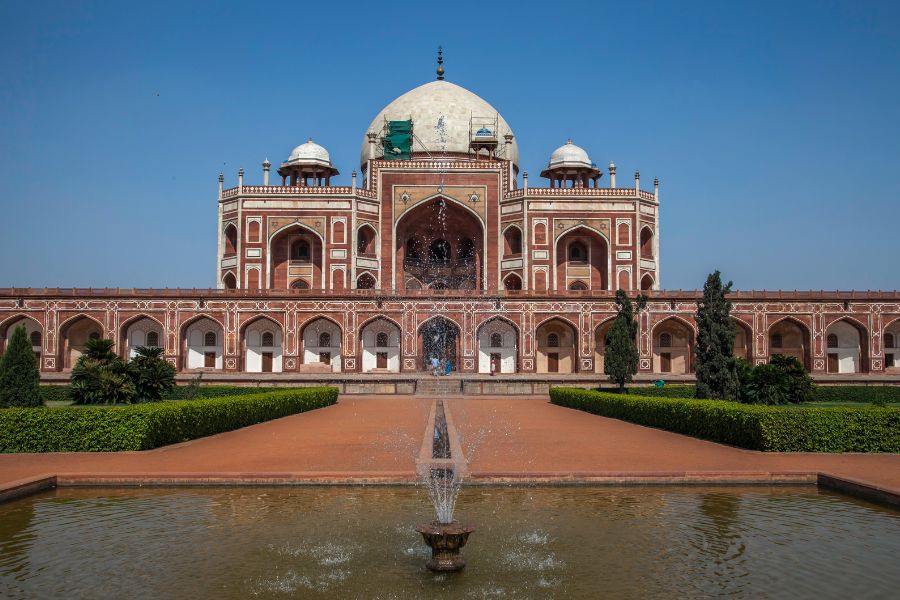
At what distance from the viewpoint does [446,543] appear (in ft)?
19.3

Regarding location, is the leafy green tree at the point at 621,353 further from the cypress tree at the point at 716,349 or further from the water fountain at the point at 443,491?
the water fountain at the point at 443,491

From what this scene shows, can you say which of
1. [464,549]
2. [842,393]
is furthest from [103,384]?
[842,393]

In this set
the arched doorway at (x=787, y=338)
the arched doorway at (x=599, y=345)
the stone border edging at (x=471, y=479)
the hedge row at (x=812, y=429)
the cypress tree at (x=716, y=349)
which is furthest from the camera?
the arched doorway at (x=787, y=338)

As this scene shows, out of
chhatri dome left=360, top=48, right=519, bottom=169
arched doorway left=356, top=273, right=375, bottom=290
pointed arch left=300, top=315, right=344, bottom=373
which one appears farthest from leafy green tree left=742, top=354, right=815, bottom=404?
chhatri dome left=360, top=48, right=519, bottom=169

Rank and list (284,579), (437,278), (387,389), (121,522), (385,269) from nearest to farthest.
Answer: (284,579) < (121,522) < (387,389) < (385,269) < (437,278)

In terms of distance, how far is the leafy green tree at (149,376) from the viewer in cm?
1547

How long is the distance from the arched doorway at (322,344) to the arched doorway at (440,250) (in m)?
6.25

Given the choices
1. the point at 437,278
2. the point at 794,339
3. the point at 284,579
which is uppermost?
the point at 437,278

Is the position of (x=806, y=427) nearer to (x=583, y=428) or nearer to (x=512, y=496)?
(x=583, y=428)

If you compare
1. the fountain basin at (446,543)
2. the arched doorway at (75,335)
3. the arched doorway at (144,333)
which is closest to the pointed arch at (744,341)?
the arched doorway at (144,333)

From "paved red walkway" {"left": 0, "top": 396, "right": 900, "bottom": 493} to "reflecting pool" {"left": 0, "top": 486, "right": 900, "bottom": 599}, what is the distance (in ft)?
1.60

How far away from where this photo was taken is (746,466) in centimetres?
995

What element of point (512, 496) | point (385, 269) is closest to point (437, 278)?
point (385, 269)

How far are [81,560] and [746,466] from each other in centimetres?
756
